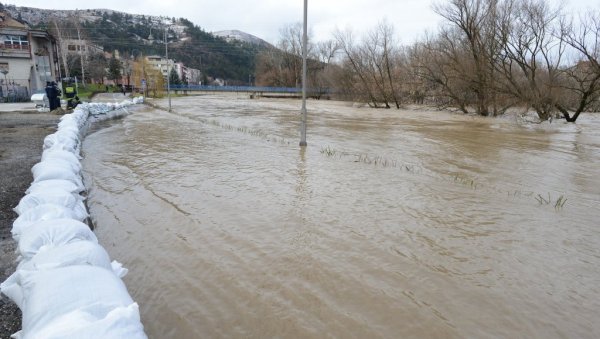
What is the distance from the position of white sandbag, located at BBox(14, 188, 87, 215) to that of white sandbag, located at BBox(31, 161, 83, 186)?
3.35 feet

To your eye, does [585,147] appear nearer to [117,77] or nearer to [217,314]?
[217,314]

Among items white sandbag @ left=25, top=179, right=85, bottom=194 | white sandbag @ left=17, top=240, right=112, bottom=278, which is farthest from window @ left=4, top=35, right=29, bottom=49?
white sandbag @ left=17, top=240, right=112, bottom=278

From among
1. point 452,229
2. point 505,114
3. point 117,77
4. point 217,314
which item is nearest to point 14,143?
point 217,314

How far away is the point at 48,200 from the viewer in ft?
15.8

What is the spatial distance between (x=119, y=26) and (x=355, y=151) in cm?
18137

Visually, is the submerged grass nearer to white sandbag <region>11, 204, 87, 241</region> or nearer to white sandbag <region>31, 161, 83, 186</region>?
white sandbag <region>11, 204, 87, 241</region>

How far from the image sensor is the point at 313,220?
617 cm

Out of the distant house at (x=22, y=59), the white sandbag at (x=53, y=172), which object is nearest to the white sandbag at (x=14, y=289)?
the white sandbag at (x=53, y=172)

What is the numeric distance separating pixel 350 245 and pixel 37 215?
3649 mm

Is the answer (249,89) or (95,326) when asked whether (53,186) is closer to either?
(95,326)

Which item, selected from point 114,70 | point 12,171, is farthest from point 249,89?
point 12,171

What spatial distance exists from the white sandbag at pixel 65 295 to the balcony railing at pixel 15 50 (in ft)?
144

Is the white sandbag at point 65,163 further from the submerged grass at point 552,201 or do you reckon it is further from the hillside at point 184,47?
the hillside at point 184,47

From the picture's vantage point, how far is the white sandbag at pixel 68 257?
2951 mm
